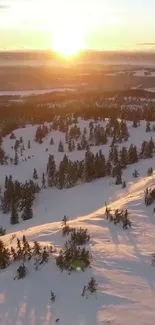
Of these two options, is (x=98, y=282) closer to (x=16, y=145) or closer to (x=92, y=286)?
(x=92, y=286)

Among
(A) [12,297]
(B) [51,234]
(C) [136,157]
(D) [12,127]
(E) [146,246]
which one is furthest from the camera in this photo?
(D) [12,127]

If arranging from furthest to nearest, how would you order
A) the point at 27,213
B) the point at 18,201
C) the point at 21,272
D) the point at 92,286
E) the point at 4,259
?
the point at 18,201 → the point at 27,213 → the point at 4,259 → the point at 21,272 → the point at 92,286

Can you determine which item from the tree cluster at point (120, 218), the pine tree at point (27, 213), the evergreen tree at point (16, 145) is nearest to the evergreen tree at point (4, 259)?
the tree cluster at point (120, 218)

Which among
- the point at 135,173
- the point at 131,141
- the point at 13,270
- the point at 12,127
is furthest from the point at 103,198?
the point at 12,127

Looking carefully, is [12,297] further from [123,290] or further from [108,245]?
[108,245]

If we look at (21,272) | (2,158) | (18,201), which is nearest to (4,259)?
(21,272)

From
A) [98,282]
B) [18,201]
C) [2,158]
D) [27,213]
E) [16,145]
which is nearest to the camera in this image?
[98,282]

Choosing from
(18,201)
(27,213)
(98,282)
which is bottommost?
(27,213)

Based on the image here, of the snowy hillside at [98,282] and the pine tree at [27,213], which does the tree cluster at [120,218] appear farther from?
the pine tree at [27,213]

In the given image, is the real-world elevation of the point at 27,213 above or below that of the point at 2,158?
below

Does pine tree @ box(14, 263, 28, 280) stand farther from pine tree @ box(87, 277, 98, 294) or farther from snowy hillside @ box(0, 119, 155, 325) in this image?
pine tree @ box(87, 277, 98, 294)

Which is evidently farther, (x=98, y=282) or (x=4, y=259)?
(x=4, y=259)
